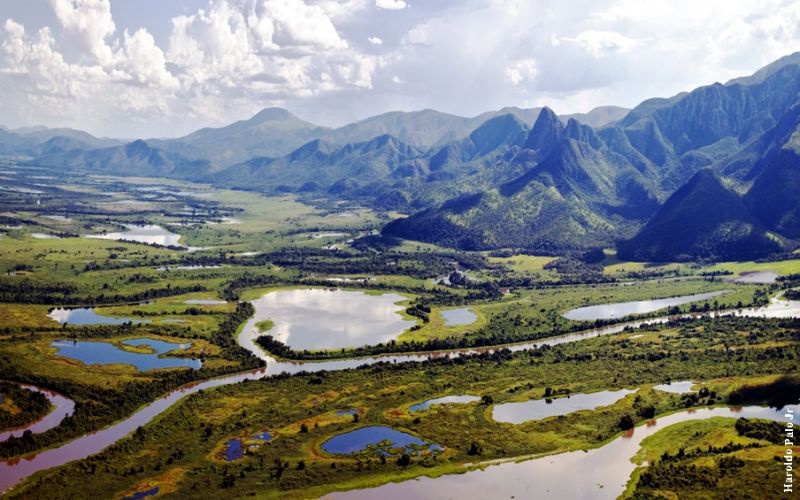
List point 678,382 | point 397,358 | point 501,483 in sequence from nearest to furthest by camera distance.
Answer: point 501,483 → point 678,382 → point 397,358

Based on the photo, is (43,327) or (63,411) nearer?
(63,411)

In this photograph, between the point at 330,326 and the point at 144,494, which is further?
the point at 330,326

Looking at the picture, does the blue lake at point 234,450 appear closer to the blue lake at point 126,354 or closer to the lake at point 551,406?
the blue lake at point 126,354

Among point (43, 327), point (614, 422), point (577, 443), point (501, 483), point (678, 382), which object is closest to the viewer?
point (501, 483)

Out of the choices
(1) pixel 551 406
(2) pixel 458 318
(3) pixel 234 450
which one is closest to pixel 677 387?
(1) pixel 551 406

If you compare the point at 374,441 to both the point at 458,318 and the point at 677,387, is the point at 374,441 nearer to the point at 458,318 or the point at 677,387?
the point at 677,387

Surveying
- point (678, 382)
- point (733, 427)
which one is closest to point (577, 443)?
point (733, 427)

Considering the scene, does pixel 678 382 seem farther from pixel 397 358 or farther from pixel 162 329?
pixel 162 329
